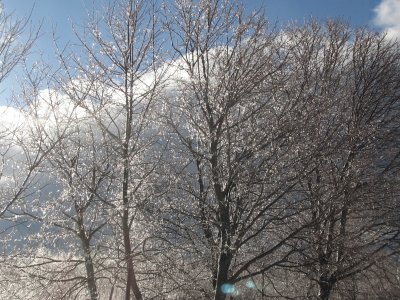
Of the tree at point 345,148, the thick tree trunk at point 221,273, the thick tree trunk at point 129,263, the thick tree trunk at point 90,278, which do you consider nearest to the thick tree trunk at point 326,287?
the tree at point 345,148

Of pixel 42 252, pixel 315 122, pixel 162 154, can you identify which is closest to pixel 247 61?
pixel 315 122

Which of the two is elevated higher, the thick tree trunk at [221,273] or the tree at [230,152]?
the tree at [230,152]

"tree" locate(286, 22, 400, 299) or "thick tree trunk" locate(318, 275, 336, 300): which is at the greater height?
"tree" locate(286, 22, 400, 299)

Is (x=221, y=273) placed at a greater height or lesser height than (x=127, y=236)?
lesser

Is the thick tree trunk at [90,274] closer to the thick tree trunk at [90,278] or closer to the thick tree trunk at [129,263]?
the thick tree trunk at [90,278]

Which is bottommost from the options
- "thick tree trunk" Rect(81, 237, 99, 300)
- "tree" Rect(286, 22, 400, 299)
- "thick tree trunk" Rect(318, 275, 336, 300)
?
"thick tree trunk" Rect(81, 237, 99, 300)

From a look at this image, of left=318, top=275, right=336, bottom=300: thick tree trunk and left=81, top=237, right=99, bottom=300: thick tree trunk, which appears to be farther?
left=318, top=275, right=336, bottom=300: thick tree trunk

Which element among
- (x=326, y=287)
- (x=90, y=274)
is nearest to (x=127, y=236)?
(x=90, y=274)

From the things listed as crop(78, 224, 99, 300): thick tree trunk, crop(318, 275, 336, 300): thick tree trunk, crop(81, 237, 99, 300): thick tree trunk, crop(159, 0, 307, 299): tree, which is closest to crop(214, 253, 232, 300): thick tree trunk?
crop(159, 0, 307, 299): tree

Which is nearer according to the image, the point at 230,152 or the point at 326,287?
the point at 230,152

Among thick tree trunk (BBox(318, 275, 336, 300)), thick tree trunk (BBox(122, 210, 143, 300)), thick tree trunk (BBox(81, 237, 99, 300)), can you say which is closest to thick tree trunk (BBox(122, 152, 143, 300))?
thick tree trunk (BBox(122, 210, 143, 300))

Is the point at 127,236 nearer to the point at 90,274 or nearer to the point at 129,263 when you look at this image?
the point at 129,263

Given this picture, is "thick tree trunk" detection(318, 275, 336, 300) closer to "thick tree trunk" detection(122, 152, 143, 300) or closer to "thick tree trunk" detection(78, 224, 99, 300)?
"thick tree trunk" detection(122, 152, 143, 300)

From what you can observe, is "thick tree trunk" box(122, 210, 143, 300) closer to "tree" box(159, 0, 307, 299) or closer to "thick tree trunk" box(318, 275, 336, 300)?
"tree" box(159, 0, 307, 299)
